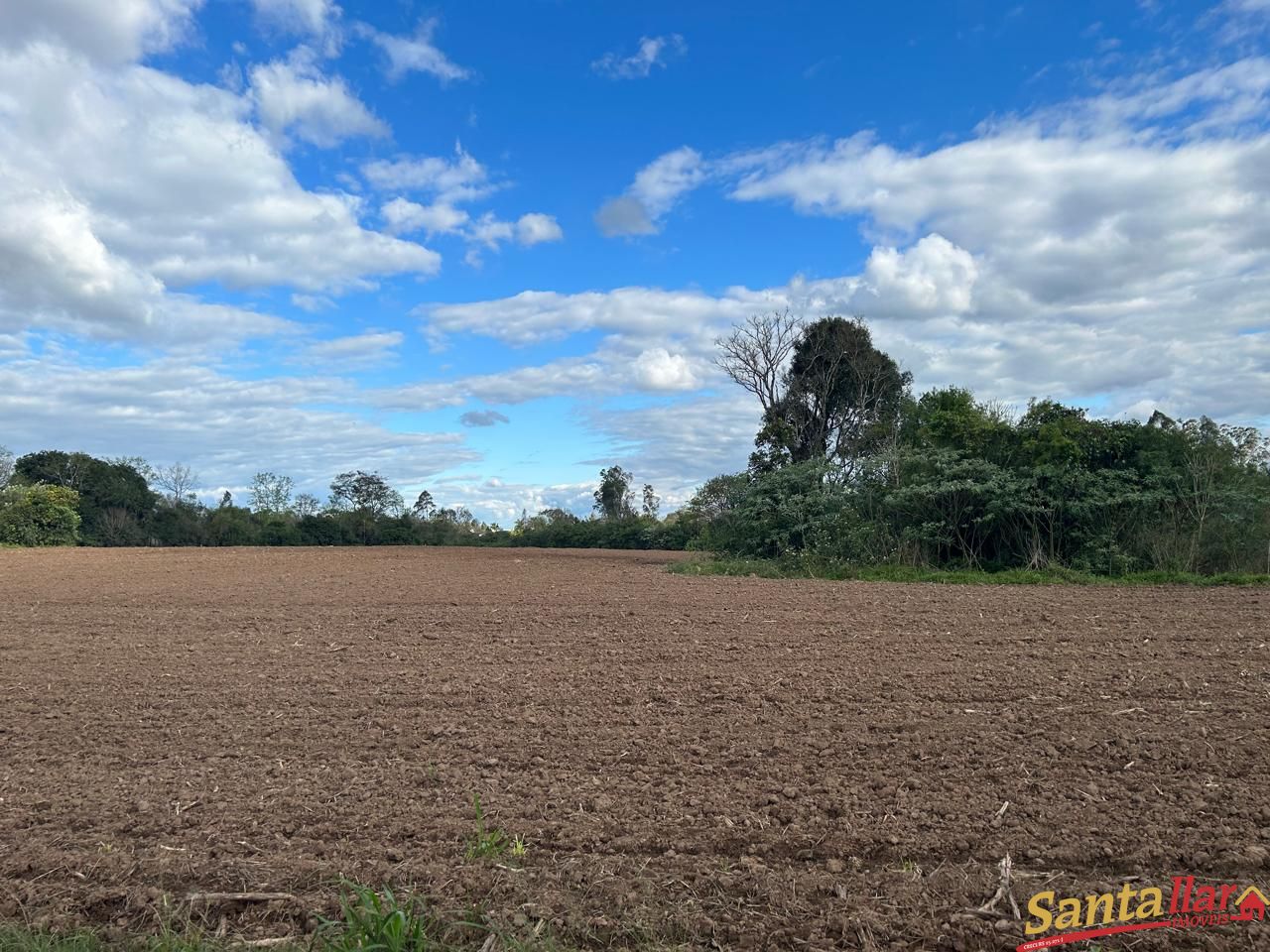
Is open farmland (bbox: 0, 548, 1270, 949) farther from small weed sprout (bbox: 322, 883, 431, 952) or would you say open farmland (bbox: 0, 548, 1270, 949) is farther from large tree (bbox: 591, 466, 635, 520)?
large tree (bbox: 591, 466, 635, 520)

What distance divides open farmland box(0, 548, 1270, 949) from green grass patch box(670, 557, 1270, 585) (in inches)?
186

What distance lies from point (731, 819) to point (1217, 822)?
7.99 ft

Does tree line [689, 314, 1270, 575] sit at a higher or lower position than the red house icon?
higher

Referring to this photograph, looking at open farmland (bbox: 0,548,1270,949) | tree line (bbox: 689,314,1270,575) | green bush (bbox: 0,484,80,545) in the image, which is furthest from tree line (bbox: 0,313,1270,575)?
green bush (bbox: 0,484,80,545)

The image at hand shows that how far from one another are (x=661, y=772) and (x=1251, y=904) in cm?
302

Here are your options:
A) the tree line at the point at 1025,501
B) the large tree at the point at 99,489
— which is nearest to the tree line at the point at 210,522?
the large tree at the point at 99,489

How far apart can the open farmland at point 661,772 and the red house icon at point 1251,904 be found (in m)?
0.14

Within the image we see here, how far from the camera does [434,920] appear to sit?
3.31 meters

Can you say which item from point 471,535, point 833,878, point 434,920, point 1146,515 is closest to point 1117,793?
point 833,878

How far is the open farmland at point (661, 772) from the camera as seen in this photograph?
3574 millimetres

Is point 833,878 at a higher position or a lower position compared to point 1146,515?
lower

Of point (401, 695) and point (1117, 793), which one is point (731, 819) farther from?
point (401, 695)

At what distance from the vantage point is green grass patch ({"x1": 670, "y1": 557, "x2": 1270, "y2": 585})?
607 inches

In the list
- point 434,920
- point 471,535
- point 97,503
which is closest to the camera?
point 434,920
